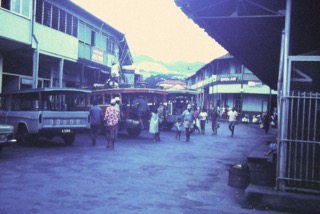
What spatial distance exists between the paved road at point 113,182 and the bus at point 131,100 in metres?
5.39

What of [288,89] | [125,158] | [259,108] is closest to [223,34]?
[288,89]

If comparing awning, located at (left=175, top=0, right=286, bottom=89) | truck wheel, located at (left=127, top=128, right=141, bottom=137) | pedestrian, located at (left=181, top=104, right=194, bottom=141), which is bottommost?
truck wheel, located at (left=127, top=128, right=141, bottom=137)

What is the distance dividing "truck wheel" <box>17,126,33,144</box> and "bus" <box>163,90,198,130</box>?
10581mm

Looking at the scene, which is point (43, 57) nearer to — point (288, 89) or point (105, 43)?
point (105, 43)

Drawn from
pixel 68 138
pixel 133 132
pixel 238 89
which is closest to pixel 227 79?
pixel 238 89

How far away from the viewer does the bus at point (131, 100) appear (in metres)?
17.3

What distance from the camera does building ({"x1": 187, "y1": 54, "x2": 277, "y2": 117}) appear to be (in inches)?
1670

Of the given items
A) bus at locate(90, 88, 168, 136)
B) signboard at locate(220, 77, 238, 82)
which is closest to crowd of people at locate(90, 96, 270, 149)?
bus at locate(90, 88, 168, 136)

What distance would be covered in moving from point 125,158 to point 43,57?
12621 mm

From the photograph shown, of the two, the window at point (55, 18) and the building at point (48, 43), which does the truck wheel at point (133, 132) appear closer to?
the building at point (48, 43)

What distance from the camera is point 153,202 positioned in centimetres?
590

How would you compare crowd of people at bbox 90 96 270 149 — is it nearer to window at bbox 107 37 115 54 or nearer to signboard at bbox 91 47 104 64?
signboard at bbox 91 47 104 64

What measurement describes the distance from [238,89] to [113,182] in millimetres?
38182

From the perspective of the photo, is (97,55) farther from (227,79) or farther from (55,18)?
(227,79)
